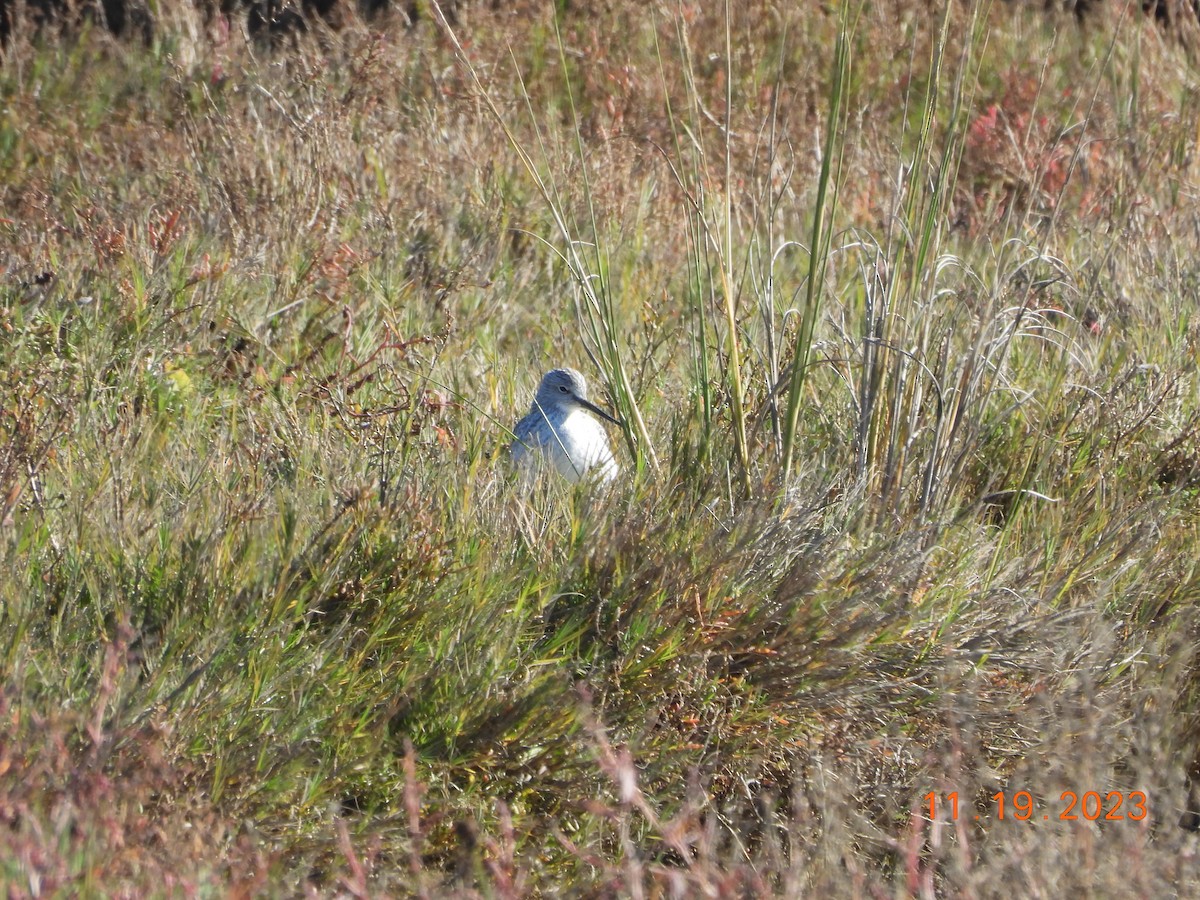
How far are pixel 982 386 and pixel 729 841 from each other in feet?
5.34

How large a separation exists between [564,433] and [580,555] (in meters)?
0.72

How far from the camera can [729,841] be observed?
9.45 feet

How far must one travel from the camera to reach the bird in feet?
11.9

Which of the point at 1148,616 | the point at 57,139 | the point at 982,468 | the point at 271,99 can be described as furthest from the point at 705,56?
the point at 1148,616

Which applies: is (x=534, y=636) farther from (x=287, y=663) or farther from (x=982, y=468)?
(x=982, y=468)

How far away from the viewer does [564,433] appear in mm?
3734
